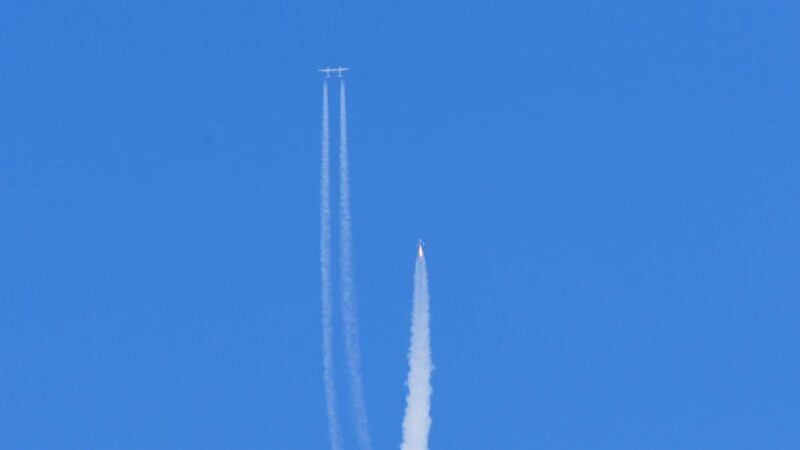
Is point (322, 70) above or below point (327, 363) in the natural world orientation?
above

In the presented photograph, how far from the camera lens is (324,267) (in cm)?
2153

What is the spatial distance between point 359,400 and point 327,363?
55 cm

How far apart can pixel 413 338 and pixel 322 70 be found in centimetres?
300

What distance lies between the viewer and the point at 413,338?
69.8ft

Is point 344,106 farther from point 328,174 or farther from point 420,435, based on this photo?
point 420,435

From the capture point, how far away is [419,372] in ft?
69.4

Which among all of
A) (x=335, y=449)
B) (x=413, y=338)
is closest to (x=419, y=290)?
(x=413, y=338)

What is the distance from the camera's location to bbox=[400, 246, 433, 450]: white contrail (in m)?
21.0

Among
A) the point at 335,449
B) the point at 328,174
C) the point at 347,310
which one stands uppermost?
the point at 328,174

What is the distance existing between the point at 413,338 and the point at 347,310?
2.40 ft

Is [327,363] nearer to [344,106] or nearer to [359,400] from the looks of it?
[359,400]

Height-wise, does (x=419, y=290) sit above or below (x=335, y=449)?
above

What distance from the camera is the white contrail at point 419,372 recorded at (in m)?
21.0

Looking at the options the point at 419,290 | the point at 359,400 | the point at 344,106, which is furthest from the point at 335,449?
the point at 344,106
